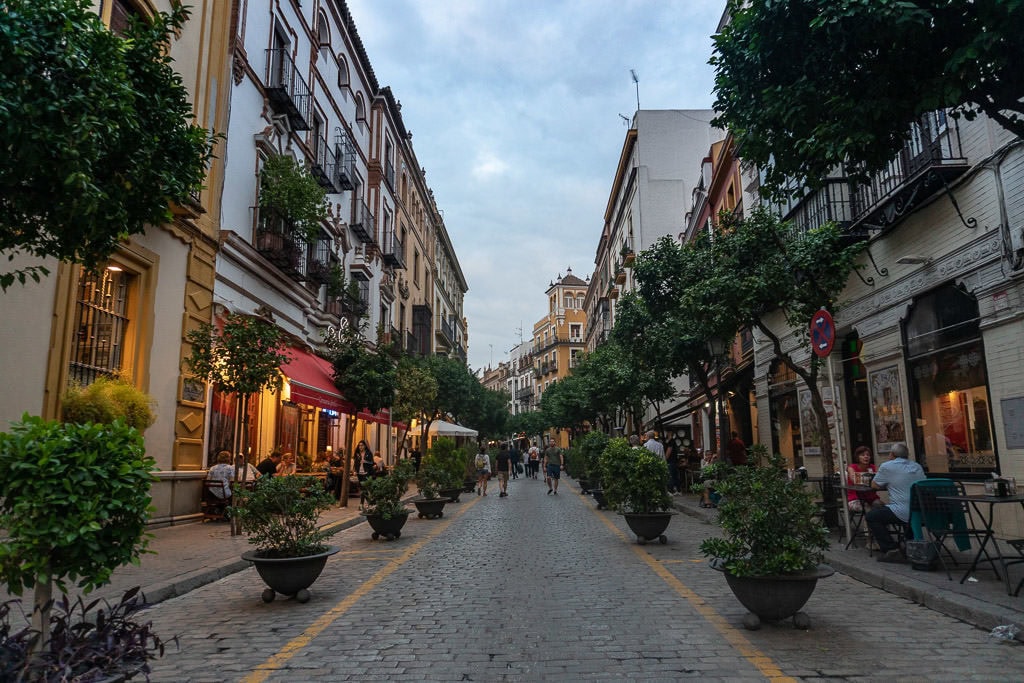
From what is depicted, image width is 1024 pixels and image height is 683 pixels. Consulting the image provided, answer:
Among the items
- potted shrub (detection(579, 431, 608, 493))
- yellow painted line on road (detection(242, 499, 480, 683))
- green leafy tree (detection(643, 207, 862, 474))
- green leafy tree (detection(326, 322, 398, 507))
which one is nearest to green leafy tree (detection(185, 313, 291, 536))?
yellow painted line on road (detection(242, 499, 480, 683))

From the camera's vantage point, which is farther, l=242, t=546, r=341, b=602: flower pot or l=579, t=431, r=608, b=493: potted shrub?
l=579, t=431, r=608, b=493: potted shrub

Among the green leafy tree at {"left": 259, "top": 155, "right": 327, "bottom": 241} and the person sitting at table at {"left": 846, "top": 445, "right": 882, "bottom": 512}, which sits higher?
the green leafy tree at {"left": 259, "top": 155, "right": 327, "bottom": 241}

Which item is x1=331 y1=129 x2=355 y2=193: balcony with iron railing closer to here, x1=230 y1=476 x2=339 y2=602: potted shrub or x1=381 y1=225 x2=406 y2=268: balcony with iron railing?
x1=381 y1=225 x2=406 y2=268: balcony with iron railing

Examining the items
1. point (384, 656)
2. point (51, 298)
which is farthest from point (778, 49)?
point (51, 298)

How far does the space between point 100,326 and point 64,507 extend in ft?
30.9

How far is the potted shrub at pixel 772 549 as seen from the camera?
5.70 m

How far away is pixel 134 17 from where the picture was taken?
736 cm

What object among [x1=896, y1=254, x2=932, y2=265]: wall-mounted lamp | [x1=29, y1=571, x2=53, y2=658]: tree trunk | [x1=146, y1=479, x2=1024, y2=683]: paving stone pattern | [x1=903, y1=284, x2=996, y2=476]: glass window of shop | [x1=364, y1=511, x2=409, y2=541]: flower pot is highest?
[x1=896, y1=254, x2=932, y2=265]: wall-mounted lamp

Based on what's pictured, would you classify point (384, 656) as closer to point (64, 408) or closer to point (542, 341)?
point (64, 408)

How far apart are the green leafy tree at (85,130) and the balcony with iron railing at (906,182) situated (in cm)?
768

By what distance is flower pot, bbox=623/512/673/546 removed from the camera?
1102cm

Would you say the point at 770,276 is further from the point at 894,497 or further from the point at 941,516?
the point at 941,516

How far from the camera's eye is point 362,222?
27984mm

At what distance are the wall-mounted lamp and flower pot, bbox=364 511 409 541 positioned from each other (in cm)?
961
